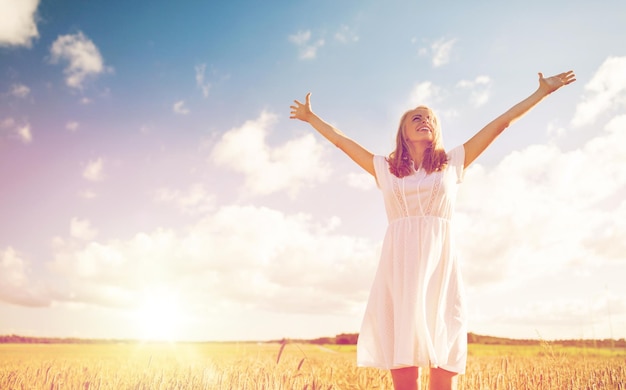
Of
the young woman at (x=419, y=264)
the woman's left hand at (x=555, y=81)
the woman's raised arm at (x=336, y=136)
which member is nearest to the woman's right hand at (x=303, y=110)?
the woman's raised arm at (x=336, y=136)

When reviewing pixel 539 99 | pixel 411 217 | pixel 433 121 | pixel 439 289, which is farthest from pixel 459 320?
pixel 539 99

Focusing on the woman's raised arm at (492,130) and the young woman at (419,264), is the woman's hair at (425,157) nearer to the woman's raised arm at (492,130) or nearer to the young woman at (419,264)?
the young woman at (419,264)

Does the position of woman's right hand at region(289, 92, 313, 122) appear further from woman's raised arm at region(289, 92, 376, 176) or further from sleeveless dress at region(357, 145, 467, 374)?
sleeveless dress at region(357, 145, 467, 374)

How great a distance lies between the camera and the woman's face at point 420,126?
3943 mm

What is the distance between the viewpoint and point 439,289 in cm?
363

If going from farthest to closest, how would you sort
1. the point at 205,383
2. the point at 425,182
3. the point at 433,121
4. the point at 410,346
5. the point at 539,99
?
the point at 205,383
the point at 539,99
the point at 433,121
the point at 425,182
the point at 410,346

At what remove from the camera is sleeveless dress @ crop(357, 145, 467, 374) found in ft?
11.5

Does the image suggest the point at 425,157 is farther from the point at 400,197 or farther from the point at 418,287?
the point at 418,287

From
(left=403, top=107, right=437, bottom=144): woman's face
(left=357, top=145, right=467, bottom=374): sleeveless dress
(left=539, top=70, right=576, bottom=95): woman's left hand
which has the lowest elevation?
(left=357, top=145, right=467, bottom=374): sleeveless dress

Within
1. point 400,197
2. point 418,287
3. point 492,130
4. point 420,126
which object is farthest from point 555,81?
point 418,287

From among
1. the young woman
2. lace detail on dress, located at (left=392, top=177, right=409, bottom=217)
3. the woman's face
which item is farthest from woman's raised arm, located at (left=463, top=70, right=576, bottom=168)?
lace detail on dress, located at (left=392, top=177, right=409, bottom=217)

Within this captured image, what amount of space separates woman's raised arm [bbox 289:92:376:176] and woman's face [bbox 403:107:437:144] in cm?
38

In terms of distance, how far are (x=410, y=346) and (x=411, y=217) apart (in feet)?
3.03

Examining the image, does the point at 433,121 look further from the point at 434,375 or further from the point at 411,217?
the point at 434,375
